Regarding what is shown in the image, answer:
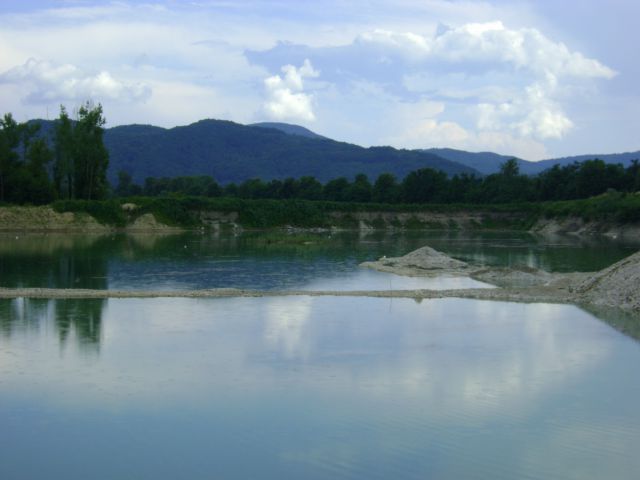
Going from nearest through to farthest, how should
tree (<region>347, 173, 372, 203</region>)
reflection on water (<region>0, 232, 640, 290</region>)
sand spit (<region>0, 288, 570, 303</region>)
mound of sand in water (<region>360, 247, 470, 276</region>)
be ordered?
1. sand spit (<region>0, 288, 570, 303</region>)
2. reflection on water (<region>0, 232, 640, 290</region>)
3. mound of sand in water (<region>360, 247, 470, 276</region>)
4. tree (<region>347, 173, 372, 203</region>)

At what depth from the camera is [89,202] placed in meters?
73.1

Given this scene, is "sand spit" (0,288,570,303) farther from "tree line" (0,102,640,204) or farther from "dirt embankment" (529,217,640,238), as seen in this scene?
"dirt embankment" (529,217,640,238)

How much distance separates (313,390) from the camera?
46.2 feet

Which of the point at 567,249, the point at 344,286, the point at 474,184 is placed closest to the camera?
the point at 344,286

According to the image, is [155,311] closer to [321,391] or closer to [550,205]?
[321,391]

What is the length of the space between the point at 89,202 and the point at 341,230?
101 feet

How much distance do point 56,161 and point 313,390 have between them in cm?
6946

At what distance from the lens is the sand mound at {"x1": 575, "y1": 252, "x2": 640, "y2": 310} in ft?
81.5

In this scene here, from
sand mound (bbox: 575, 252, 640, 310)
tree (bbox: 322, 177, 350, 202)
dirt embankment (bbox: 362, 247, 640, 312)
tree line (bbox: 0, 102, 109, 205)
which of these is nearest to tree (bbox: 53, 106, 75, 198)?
tree line (bbox: 0, 102, 109, 205)

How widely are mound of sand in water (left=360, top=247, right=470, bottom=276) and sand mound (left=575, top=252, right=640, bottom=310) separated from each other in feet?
30.2

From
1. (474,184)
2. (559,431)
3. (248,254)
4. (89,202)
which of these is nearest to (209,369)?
(559,431)

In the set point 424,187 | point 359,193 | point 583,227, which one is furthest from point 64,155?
point 583,227

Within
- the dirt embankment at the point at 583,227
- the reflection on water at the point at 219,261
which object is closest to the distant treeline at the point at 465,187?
the dirt embankment at the point at 583,227

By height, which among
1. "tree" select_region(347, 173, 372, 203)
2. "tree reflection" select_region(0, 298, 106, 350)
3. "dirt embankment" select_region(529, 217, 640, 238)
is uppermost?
"tree" select_region(347, 173, 372, 203)
